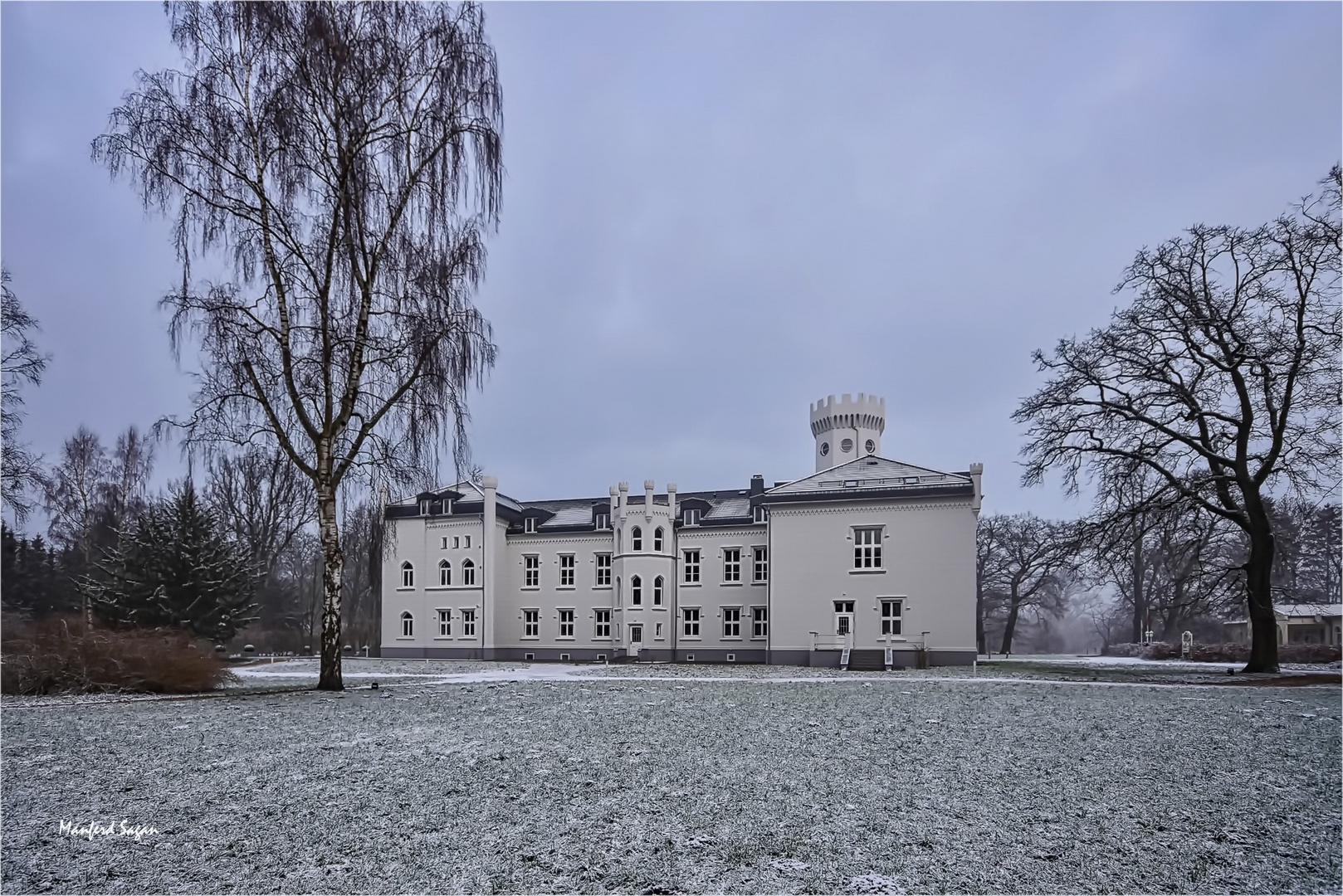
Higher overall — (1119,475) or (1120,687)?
(1119,475)

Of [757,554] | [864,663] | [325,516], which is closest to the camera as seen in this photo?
[325,516]

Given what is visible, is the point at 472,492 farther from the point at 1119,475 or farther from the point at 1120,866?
the point at 1120,866

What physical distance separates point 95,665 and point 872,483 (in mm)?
28109

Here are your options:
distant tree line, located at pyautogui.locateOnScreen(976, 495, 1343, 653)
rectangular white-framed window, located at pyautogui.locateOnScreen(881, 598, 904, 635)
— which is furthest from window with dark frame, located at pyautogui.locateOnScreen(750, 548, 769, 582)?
distant tree line, located at pyautogui.locateOnScreen(976, 495, 1343, 653)

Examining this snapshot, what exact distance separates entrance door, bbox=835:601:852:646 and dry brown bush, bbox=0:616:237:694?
24886 mm

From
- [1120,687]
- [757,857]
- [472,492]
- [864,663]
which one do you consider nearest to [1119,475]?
[1120,687]

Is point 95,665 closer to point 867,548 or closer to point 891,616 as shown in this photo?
point 867,548

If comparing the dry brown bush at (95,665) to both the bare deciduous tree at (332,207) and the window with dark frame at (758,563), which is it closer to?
the bare deciduous tree at (332,207)

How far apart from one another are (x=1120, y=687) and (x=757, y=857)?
16425mm

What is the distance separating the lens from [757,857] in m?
5.84

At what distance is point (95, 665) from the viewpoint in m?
16.1

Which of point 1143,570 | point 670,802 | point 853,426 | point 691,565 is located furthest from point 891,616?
point 670,802

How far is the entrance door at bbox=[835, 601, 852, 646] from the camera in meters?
36.5

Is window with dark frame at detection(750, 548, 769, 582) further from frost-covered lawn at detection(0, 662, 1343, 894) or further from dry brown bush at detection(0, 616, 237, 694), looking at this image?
frost-covered lawn at detection(0, 662, 1343, 894)
